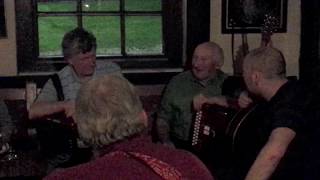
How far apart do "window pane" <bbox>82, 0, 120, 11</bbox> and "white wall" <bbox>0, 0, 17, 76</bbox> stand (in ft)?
1.51

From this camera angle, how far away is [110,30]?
14.4 ft

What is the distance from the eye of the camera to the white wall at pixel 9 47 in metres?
4.13

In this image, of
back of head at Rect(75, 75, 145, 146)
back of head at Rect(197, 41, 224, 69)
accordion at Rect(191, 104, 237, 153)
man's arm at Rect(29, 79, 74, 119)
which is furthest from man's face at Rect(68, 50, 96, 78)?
back of head at Rect(75, 75, 145, 146)

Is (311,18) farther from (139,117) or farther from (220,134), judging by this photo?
(139,117)

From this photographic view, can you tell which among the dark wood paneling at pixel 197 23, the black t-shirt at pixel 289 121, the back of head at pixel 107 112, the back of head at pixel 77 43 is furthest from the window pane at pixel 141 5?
the back of head at pixel 107 112

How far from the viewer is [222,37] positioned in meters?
4.38

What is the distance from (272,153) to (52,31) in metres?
1.96

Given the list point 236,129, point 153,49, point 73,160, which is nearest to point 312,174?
point 236,129

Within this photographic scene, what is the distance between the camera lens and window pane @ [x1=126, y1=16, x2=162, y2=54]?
440 cm

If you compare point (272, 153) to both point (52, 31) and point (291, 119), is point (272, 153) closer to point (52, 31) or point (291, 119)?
point (291, 119)

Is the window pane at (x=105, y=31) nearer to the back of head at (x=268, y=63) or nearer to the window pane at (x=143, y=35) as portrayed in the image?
the window pane at (x=143, y=35)

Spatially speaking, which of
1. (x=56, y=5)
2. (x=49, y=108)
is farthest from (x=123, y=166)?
(x=56, y=5)

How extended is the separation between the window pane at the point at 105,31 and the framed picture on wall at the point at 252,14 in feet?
2.22

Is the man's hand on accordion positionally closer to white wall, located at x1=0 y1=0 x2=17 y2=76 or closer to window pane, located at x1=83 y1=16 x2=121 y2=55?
window pane, located at x1=83 y1=16 x2=121 y2=55
